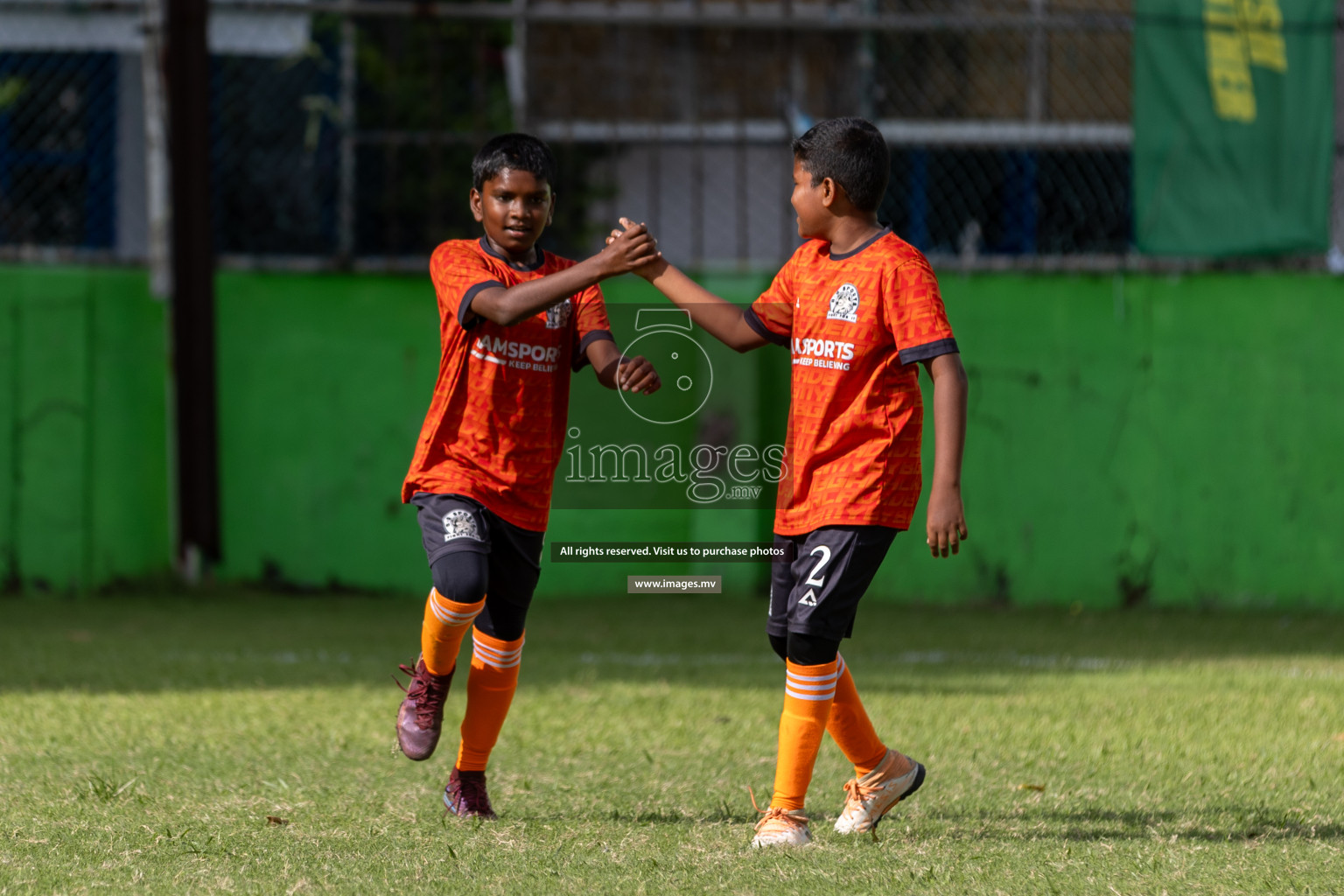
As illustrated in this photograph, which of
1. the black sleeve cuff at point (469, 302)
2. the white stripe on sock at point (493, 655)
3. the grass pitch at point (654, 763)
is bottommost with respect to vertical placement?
the grass pitch at point (654, 763)

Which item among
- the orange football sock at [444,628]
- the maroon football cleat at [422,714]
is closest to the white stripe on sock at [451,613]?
the orange football sock at [444,628]

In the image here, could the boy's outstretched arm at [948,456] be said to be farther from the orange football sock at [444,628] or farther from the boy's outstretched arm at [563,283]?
the orange football sock at [444,628]

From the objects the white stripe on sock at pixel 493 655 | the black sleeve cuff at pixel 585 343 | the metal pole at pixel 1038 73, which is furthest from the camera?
the metal pole at pixel 1038 73

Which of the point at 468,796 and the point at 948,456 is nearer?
the point at 948,456

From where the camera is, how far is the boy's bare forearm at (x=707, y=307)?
3916 mm

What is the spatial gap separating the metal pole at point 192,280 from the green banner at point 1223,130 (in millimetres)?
5119

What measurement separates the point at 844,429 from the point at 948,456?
0.25 m

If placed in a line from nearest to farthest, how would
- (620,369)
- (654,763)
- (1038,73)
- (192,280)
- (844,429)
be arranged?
(844,429) < (620,369) < (654,763) < (192,280) < (1038,73)

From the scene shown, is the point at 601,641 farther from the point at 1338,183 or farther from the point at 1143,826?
the point at 1338,183

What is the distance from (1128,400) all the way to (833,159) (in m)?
5.32

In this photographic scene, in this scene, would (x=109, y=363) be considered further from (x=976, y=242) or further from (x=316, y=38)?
(x=976, y=242)

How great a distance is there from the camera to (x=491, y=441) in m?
3.93

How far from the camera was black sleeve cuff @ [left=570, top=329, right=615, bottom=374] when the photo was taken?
398 cm

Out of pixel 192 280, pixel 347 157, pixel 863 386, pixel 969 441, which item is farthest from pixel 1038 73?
pixel 863 386
